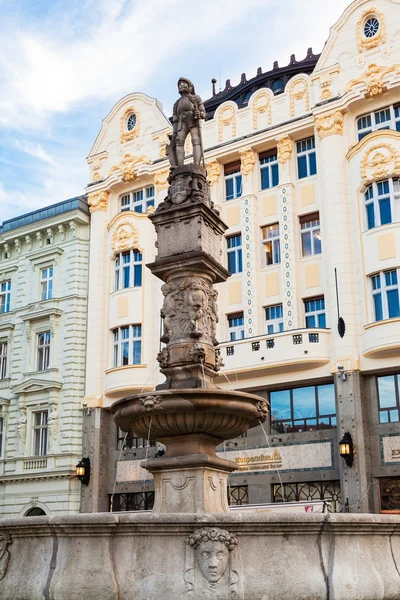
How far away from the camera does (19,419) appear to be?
3562cm

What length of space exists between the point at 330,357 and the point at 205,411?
16.7 m

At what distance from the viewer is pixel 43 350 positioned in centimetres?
3647

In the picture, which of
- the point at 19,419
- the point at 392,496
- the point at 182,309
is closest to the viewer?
the point at 182,309

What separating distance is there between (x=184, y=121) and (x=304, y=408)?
15.9 metres

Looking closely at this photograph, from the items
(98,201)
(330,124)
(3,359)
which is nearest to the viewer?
(330,124)

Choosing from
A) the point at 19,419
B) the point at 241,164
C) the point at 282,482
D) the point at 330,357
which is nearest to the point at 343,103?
the point at 241,164

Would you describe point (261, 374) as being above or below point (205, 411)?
above

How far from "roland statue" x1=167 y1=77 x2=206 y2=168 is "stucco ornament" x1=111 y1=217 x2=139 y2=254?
1912 cm

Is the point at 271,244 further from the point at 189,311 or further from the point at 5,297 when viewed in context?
the point at 189,311

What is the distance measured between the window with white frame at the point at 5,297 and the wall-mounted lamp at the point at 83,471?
11.1 m

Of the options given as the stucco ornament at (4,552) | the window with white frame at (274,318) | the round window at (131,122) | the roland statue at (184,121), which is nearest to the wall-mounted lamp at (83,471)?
the window with white frame at (274,318)

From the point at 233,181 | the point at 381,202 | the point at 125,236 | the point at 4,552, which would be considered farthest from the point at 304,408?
the point at 4,552

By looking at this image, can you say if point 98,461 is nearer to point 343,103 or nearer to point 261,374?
point 261,374

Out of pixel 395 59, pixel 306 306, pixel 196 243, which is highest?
pixel 395 59
